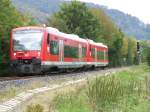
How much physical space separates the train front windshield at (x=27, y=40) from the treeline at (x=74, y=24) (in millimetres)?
3159

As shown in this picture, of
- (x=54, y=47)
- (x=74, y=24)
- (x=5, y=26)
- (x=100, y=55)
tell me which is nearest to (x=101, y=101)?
(x=54, y=47)

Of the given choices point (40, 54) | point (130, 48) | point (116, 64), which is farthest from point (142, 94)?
point (130, 48)

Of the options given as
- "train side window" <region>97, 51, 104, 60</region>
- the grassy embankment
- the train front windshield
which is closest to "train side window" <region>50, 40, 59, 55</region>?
the train front windshield

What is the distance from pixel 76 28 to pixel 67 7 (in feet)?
22.4

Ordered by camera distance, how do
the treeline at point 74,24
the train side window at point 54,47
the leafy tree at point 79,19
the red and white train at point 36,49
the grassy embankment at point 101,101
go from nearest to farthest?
the grassy embankment at point 101,101 → the red and white train at point 36,49 → the train side window at point 54,47 → the treeline at point 74,24 → the leafy tree at point 79,19

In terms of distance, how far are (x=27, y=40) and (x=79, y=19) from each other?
52.6 metres

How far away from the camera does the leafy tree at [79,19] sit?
276 ft

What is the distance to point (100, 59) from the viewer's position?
5925cm

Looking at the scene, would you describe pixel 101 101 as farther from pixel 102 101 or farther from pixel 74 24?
pixel 74 24

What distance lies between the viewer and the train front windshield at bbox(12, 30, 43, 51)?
33812mm

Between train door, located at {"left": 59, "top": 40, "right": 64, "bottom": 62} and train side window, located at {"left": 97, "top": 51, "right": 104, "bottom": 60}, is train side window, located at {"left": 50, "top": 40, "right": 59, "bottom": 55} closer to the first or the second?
train door, located at {"left": 59, "top": 40, "right": 64, "bottom": 62}

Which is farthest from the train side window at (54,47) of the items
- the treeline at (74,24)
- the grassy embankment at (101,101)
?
the grassy embankment at (101,101)

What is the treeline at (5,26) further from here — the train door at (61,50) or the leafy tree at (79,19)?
the leafy tree at (79,19)

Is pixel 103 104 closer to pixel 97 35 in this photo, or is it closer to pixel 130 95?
pixel 130 95
